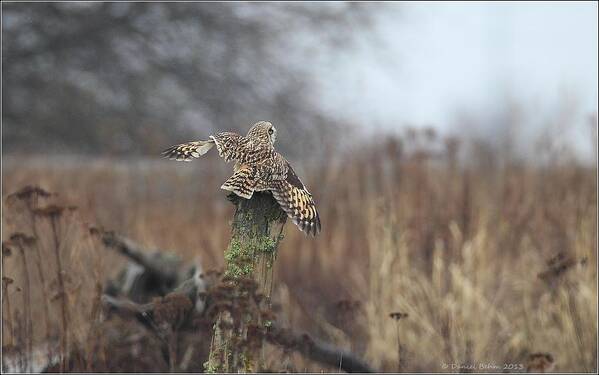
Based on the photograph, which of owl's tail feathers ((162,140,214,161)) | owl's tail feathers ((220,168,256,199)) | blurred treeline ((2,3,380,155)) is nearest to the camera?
owl's tail feathers ((220,168,256,199))

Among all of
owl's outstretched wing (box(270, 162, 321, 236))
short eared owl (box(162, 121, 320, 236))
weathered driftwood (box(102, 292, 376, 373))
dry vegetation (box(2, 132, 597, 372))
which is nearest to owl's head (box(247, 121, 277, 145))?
short eared owl (box(162, 121, 320, 236))

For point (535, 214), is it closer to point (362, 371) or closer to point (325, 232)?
point (325, 232)

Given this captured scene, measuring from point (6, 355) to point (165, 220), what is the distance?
3952 millimetres

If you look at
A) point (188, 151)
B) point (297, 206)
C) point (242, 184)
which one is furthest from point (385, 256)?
point (242, 184)

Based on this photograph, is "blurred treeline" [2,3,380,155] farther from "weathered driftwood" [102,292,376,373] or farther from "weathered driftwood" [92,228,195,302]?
"weathered driftwood" [102,292,376,373]

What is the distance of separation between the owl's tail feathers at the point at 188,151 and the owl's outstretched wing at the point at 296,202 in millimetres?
418

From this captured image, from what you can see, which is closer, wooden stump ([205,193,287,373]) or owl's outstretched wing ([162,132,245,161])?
wooden stump ([205,193,287,373])

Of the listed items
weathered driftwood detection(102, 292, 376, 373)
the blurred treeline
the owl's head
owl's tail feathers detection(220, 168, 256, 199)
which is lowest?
weathered driftwood detection(102, 292, 376, 373)

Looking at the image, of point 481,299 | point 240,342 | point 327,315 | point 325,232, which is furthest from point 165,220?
point 240,342

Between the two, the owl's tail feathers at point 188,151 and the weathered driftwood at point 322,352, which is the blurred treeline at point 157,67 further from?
the owl's tail feathers at point 188,151

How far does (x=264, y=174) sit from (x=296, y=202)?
0.15 metres

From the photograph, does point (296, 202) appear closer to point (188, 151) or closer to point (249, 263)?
point (249, 263)

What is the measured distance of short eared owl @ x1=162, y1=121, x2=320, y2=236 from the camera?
3.22 m

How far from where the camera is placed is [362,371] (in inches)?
193
